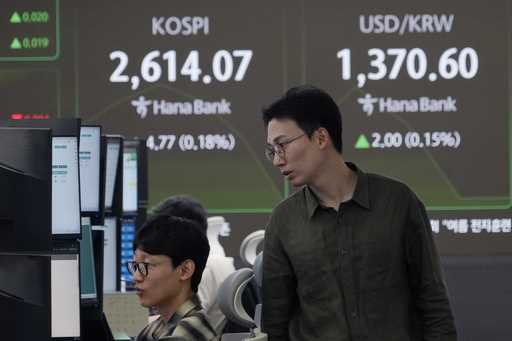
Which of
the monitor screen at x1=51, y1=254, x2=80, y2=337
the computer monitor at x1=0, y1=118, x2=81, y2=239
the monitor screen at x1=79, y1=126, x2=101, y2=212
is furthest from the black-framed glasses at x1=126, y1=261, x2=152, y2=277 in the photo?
the monitor screen at x1=79, y1=126, x2=101, y2=212

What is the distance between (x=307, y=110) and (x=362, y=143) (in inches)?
204

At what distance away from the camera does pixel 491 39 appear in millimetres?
8016

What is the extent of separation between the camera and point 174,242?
2.79m

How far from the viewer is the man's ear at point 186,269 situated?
2771 mm

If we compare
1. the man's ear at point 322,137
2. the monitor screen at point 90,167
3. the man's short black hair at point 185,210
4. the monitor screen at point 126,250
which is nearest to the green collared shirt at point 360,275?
the man's ear at point 322,137

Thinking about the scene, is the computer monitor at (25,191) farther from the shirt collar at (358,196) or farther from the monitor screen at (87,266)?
the monitor screen at (87,266)

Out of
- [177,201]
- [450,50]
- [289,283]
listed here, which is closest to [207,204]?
[450,50]

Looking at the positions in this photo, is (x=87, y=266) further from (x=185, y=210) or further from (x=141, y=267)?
(x=141, y=267)

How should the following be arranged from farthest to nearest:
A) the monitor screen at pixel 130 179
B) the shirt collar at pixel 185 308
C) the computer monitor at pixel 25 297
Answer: the monitor screen at pixel 130 179
the shirt collar at pixel 185 308
the computer monitor at pixel 25 297

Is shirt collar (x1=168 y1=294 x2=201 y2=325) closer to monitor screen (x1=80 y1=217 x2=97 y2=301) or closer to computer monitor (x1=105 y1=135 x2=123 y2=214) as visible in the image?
monitor screen (x1=80 y1=217 x2=97 y2=301)

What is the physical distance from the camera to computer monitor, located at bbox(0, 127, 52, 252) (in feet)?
8.21

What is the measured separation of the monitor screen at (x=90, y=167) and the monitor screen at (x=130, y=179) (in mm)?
1361

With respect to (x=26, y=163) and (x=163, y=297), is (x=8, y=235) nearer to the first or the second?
(x=26, y=163)

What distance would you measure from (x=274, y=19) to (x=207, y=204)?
1.28m
